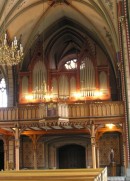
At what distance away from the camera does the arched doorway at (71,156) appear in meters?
27.9

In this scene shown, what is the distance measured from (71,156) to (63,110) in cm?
666

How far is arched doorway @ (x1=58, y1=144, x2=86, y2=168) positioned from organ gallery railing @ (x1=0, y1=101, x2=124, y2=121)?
5787 millimetres

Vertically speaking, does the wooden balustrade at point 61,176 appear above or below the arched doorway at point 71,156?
above

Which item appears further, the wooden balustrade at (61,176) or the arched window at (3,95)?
the arched window at (3,95)

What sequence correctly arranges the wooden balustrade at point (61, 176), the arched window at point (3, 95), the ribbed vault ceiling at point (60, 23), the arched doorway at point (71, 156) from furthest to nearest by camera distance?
the arched window at point (3, 95) < the arched doorway at point (71, 156) < the ribbed vault ceiling at point (60, 23) < the wooden balustrade at point (61, 176)

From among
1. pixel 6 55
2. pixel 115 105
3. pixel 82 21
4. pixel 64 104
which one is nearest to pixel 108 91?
pixel 115 105

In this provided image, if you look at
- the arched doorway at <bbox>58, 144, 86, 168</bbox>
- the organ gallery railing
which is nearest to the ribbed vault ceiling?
the organ gallery railing

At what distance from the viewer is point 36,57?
85.8 ft

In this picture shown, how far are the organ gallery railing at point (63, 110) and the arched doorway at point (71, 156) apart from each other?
19.0 feet

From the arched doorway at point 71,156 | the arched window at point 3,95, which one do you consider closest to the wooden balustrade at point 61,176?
the arched doorway at point 71,156

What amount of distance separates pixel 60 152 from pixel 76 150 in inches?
47.6

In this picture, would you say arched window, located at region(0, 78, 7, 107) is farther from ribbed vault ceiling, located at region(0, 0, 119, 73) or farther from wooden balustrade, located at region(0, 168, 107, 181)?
wooden balustrade, located at region(0, 168, 107, 181)

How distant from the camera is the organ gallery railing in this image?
73.1 ft

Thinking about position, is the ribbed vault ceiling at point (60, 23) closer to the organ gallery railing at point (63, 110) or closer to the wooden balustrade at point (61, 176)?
the organ gallery railing at point (63, 110)
